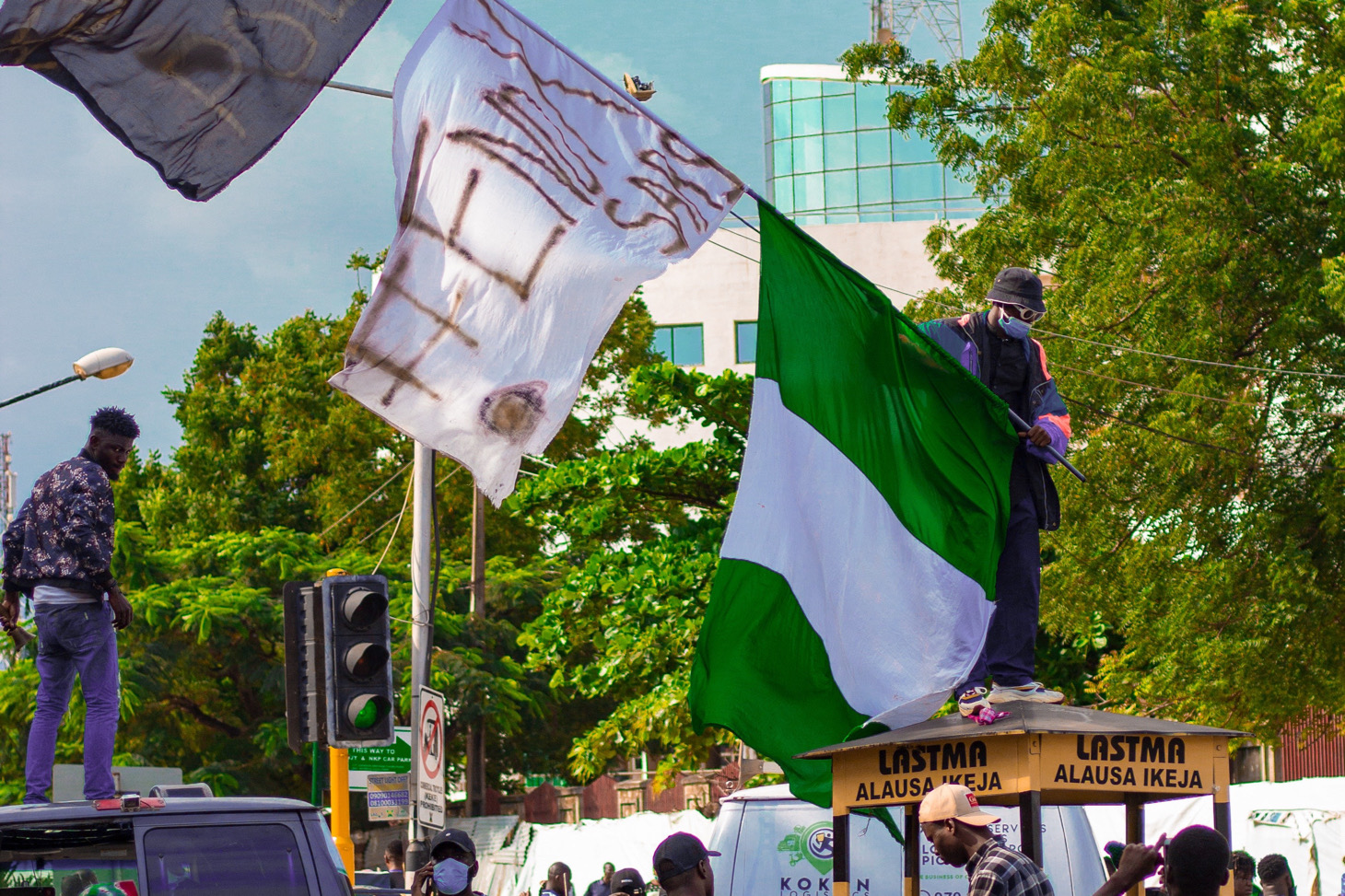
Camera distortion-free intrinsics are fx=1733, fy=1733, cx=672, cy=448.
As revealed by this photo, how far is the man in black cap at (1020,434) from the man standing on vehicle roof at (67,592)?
3750 mm

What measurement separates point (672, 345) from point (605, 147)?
46860mm

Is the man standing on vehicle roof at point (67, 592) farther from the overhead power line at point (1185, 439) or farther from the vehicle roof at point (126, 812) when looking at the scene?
the overhead power line at point (1185, 439)

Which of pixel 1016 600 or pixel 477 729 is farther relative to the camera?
pixel 477 729

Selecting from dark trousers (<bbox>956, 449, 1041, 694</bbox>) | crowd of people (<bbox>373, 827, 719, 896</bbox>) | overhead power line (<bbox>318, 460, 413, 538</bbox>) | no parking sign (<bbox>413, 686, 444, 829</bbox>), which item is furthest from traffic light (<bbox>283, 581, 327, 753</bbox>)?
overhead power line (<bbox>318, 460, 413, 538</bbox>)

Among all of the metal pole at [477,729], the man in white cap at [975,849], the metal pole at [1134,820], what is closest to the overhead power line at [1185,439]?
the metal pole at [1134,820]

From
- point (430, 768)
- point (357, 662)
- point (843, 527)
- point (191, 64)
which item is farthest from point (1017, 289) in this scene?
point (430, 768)

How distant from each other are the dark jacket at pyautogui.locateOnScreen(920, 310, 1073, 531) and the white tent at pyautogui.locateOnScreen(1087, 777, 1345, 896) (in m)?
8.84

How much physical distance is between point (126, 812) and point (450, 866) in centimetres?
179

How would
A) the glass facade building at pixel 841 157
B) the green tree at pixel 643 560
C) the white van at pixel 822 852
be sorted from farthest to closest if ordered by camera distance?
the glass facade building at pixel 841 157
the green tree at pixel 643 560
the white van at pixel 822 852

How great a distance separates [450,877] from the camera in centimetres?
761

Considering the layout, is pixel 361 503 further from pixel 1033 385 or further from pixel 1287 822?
pixel 1033 385

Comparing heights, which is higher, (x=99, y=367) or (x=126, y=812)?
(x=99, y=367)

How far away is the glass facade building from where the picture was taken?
72812 millimetres

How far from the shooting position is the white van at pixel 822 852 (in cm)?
1098
